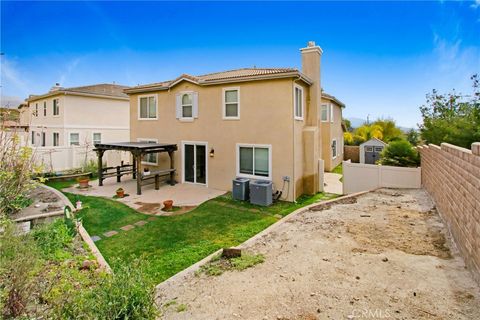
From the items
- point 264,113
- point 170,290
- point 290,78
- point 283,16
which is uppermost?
point 283,16

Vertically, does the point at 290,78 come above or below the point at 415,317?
above

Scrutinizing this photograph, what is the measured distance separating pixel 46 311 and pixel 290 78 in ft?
37.4

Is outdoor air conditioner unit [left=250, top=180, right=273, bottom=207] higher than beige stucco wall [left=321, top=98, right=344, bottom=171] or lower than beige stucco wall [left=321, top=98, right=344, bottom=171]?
lower

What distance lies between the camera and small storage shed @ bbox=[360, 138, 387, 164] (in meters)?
22.2

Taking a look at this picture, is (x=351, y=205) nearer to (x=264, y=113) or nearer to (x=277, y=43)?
Answer: (x=264, y=113)

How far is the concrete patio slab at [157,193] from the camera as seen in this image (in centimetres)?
1258

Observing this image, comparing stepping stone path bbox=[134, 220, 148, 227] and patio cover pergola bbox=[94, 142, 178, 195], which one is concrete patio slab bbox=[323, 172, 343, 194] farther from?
stepping stone path bbox=[134, 220, 148, 227]

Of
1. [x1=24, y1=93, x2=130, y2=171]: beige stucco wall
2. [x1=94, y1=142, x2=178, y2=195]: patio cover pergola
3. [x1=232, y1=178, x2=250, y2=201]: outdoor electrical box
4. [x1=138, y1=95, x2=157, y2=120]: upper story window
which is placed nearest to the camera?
[x1=232, y1=178, x2=250, y2=201]: outdoor electrical box

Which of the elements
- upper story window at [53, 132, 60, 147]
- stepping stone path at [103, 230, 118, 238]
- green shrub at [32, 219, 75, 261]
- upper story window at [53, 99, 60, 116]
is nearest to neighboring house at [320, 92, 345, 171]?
stepping stone path at [103, 230, 118, 238]

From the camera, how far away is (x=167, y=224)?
981 cm

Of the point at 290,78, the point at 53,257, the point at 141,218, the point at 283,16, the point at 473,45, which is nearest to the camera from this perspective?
the point at 53,257

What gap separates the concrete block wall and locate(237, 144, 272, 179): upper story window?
6.71 meters

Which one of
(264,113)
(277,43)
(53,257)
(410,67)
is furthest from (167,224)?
(410,67)

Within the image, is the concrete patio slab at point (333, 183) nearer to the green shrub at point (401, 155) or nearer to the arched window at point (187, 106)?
the green shrub at point (401, 155)
